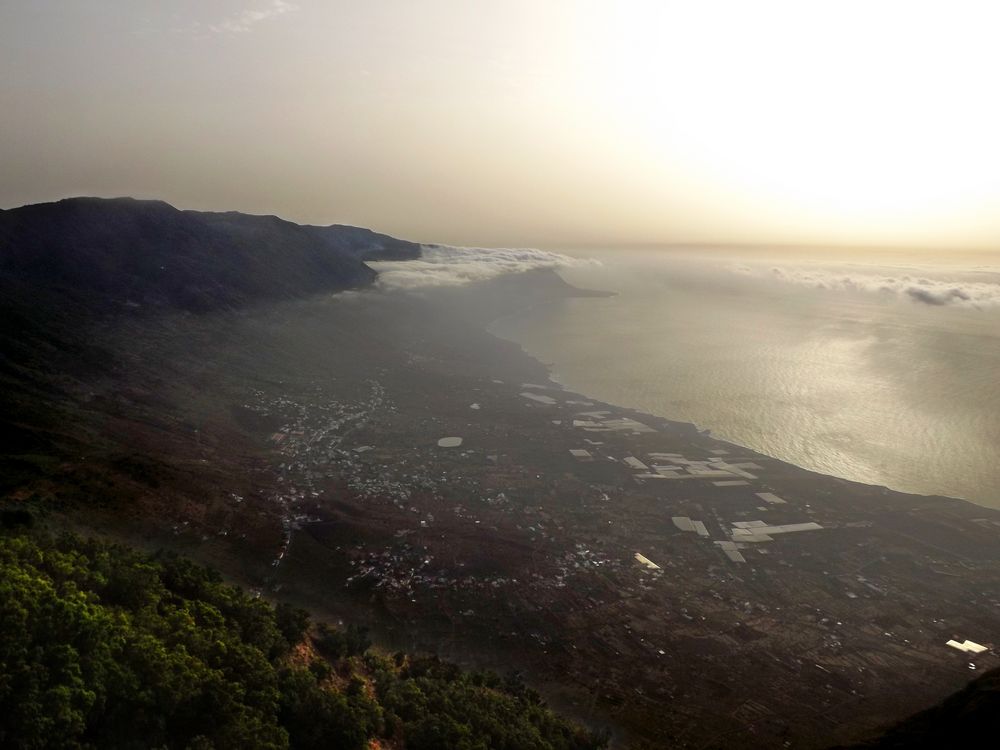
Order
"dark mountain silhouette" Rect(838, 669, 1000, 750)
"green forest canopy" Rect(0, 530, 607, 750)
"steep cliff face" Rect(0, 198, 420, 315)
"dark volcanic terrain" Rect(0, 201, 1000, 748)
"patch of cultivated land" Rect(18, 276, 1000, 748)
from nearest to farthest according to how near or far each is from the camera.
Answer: "green forest canopy" Rect(0, 530, 607, 750)
"dark mountain silhouette" Rect(838, 669, 1000, 750)
"patch of cultivated land" Rect(18, 276, 1000, 748)
"dark volcanic terrain" Rect(0, 201, 1000, 748)
"steep cliff face" Rect(0, 198, 420, 315)

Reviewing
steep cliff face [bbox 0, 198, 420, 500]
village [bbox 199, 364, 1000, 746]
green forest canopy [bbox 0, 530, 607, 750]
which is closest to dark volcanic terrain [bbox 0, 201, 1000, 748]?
village [bbox 199, 364, 1000, 746]

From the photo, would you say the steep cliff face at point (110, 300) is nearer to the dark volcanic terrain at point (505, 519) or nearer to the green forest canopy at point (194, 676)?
the dark volcanic terrain at point (505, 519)

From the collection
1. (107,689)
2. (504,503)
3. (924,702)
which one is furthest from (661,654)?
(107,689)

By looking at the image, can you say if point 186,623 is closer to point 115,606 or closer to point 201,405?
point 115,606

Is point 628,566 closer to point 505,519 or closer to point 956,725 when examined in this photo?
point 505,519

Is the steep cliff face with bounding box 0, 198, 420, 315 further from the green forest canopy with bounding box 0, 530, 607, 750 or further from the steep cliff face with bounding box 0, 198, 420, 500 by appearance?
the green forest canopy with bounding box 0, 530, 607, 750

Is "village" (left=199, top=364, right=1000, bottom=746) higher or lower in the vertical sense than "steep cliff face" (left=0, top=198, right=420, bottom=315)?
lower
